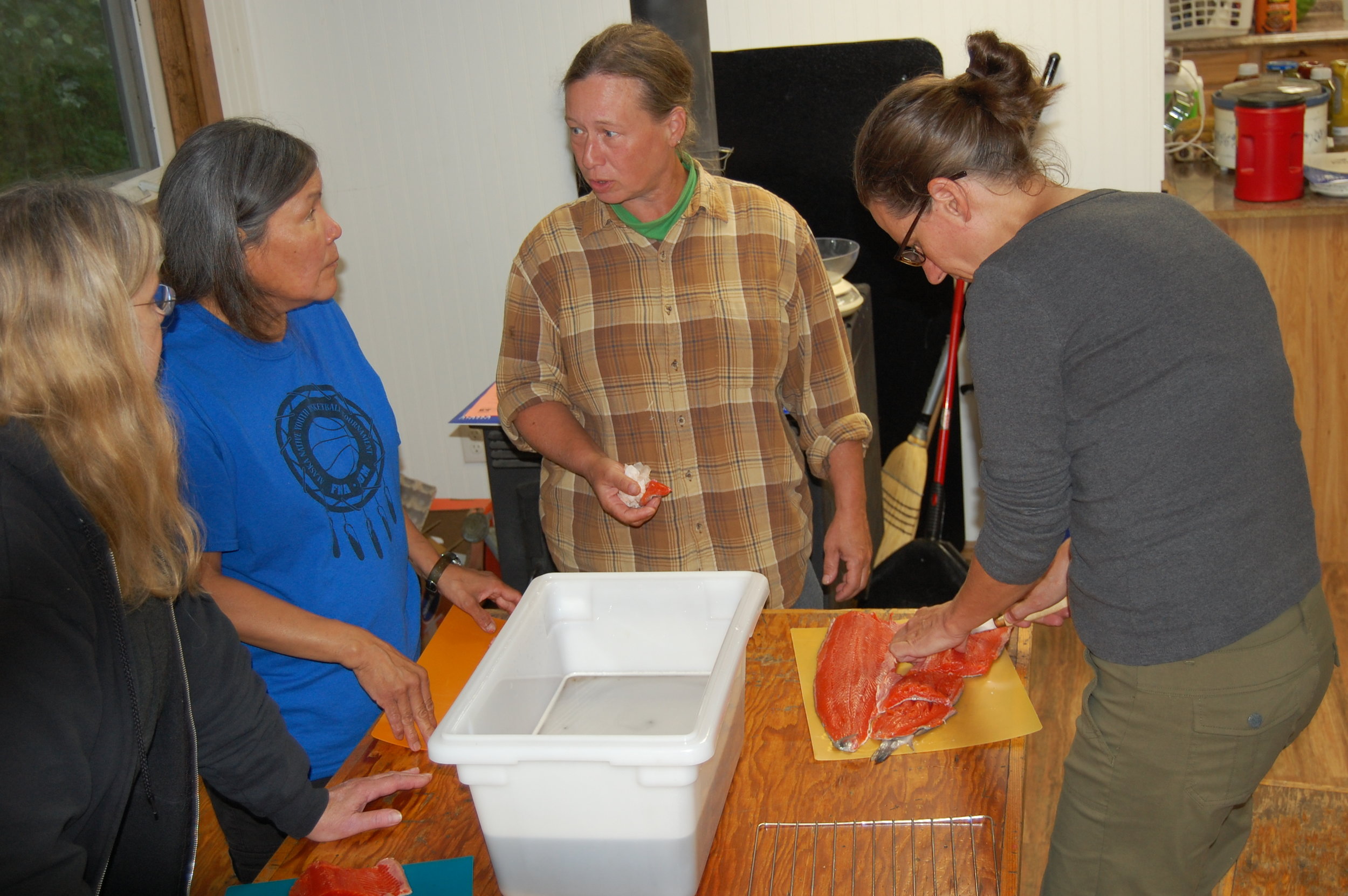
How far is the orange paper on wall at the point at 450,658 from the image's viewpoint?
5.18ft

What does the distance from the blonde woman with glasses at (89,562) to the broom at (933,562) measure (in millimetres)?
1954

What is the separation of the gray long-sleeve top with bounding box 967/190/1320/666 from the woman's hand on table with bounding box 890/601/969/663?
0.68 ft

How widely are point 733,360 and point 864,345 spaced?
1153 mm

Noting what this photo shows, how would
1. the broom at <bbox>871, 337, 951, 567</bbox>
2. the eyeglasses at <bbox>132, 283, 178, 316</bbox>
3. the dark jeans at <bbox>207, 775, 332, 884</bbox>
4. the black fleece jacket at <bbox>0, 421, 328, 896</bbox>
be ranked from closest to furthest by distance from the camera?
the black fleece jacket at <bbox>0, 421, 328, 896</bbox>
the eyeglasses at <bbox>132, 283, 178, 316</bbox>
the dark jeans at <bbox>207, 775, 332, 884</bbox>
the broom at <bbox>871, 337, 951, 567</bbox>

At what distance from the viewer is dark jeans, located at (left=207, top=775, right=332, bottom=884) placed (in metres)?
1.52

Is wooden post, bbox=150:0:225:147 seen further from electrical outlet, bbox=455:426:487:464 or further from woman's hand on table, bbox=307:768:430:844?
woman's hand on table, bbox=307:768:430:844

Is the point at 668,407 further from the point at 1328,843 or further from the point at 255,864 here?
the point at 1328,843

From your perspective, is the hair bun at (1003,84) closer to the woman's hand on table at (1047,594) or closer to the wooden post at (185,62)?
the woman's hand on table at (1047,594)

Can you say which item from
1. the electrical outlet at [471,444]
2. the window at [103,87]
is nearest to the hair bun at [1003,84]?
the window at [103,87]

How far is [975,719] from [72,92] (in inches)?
99.8

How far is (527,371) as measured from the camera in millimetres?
2006

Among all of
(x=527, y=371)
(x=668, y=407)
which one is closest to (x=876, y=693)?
(x=668, y=407)

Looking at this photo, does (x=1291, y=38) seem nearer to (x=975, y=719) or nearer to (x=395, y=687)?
(x=975, y=719)

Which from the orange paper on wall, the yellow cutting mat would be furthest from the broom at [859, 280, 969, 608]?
the orange paper on wall
